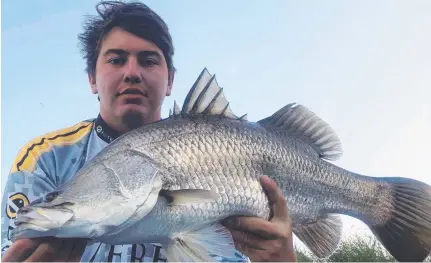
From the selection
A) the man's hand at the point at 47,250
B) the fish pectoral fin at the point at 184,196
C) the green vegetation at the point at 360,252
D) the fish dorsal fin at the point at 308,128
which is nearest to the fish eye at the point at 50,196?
the man's hand at the point at 47,250

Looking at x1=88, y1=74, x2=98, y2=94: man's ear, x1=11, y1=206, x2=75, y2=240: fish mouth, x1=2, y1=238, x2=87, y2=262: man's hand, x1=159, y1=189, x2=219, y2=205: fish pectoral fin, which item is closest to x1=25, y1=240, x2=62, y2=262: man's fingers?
x1=2, y1=238, x2=87, y2=262: man's hand

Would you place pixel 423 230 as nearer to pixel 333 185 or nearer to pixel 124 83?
pixel 333 185

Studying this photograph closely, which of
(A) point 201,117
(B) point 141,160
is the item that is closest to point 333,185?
(A) point 201,117

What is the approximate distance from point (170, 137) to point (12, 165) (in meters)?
1.23

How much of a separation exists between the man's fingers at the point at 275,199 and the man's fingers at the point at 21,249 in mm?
943

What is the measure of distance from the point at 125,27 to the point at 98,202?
1.64m

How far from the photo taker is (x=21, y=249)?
1888mm

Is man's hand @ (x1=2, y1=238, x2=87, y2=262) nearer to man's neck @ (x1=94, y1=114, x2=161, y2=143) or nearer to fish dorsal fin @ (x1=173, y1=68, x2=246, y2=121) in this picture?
fish dorsal fin @ (x1=173, y1=68, x2=246, y2=121)

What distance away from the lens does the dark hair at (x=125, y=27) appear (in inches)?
124

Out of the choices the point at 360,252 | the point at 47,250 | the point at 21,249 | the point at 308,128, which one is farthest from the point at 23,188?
the point at 360,252

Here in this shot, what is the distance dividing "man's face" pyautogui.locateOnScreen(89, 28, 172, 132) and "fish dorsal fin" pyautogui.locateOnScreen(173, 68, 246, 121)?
64cm

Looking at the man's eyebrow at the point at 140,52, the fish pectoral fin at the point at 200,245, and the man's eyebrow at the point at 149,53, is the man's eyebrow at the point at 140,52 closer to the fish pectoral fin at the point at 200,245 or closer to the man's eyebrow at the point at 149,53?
the man's eyebrow at the point at 149,53

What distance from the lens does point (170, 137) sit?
2.12 m

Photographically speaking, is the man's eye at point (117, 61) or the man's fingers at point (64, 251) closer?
the man's fingers at point (64, 251)
